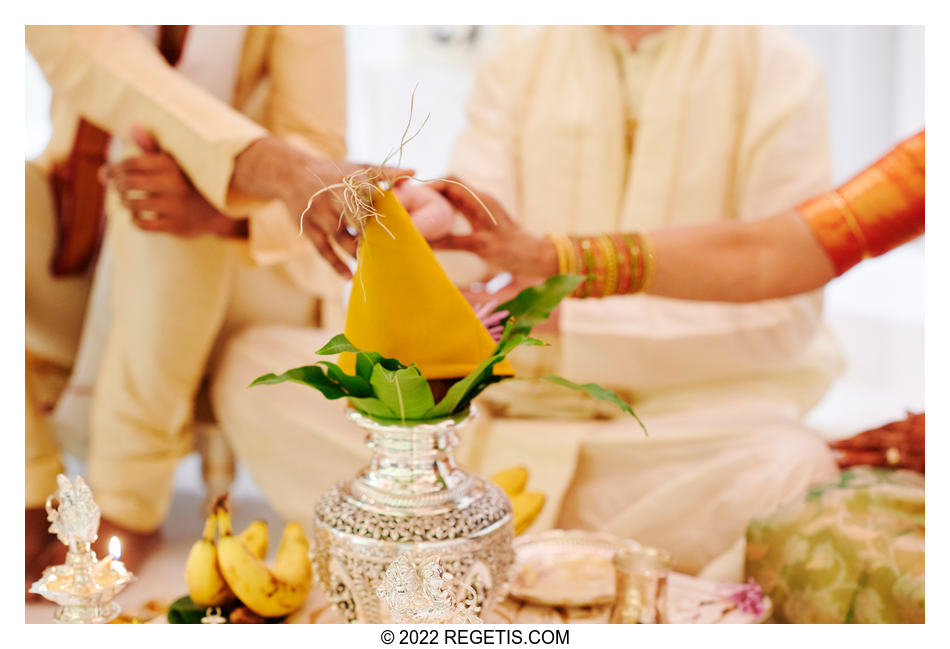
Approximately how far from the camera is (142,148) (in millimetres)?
1143

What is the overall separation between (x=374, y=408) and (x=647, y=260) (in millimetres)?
433

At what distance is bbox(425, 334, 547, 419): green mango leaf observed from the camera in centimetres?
79

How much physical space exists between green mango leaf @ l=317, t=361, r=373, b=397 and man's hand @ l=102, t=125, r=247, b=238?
473 millimetres

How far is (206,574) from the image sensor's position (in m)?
0.89

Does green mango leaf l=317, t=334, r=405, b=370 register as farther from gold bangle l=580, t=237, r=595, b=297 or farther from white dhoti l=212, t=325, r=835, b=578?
white dhoti l=212, t=325, r=835, b=578

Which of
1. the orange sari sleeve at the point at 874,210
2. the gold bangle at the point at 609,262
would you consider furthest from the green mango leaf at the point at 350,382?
the orange sari sleeve at the point at 874,210

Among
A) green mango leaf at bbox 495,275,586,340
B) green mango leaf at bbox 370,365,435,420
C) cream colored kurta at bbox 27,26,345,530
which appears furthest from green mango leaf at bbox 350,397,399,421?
cream colored kurta at bbox 27,26,345,530

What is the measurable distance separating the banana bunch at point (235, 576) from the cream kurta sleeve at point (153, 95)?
0.42m

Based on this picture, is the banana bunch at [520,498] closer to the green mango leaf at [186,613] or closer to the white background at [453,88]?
the green mango leaf at [186,613]

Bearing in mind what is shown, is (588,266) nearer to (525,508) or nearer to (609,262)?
(609,262)

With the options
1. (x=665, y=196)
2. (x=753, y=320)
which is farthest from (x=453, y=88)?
(x=753, y=320)

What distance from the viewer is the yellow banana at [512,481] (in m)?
1.07

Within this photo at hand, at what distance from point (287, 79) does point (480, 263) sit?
1.17 ft
